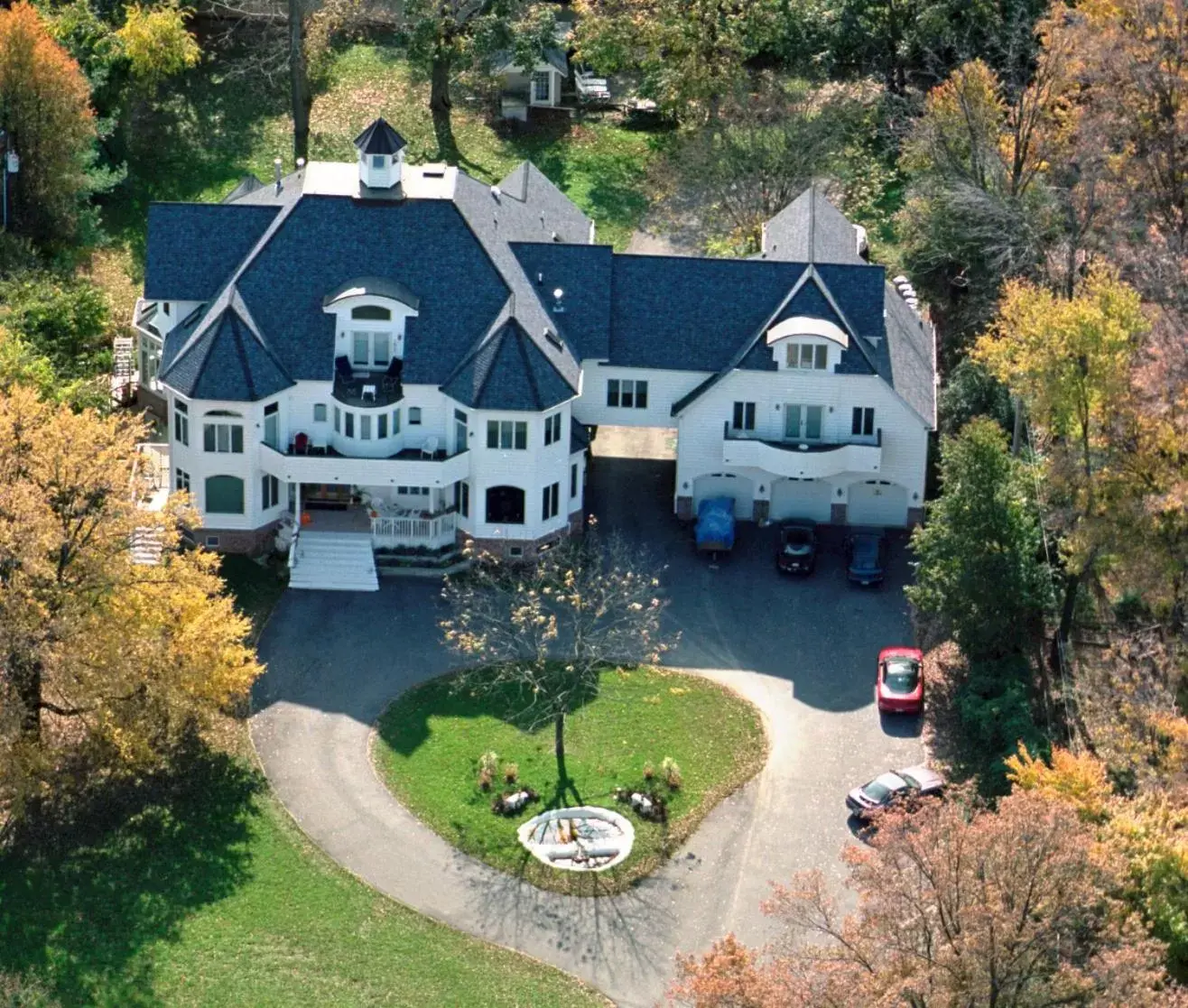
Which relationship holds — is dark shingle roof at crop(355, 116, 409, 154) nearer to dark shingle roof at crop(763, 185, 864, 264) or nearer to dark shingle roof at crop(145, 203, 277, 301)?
dark shingle roof at crop(145, 203, 277, 301)

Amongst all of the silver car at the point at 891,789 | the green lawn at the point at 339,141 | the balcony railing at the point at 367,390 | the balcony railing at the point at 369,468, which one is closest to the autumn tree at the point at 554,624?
the balcony railing at the point at 369,468

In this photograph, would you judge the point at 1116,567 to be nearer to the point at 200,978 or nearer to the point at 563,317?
the point at 563,317

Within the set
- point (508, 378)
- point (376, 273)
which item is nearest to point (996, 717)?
point (508, 378)

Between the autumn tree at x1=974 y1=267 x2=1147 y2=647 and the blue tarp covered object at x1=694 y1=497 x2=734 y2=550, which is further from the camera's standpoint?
the blue tarp covered object at x1=694 y1=497 x2=734 y2=550

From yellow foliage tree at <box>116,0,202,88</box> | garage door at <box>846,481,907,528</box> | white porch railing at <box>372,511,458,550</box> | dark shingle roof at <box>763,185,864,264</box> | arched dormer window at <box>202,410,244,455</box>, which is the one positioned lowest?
white porch railing at <box>372,511,458,550</box>

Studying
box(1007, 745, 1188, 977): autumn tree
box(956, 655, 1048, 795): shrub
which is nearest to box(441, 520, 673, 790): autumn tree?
box(956, 655, 1048, 795): shrub

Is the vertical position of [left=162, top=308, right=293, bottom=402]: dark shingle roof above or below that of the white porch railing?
above

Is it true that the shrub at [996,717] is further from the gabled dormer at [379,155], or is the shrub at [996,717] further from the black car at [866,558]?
the gabled dormer at [379,155]

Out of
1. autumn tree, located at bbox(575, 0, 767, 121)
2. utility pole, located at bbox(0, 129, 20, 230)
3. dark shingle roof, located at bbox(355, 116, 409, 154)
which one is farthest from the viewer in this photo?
autumn tree, located at bbox(575, 0, 767, 121)

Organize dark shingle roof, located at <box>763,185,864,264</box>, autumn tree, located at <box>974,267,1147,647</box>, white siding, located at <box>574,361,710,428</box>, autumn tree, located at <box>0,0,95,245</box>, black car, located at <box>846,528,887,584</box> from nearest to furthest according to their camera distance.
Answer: autumn tree, located at <box>974,267,1147,647</box> < black car, located at <box>846,528,887,584</box> < white siding, located at <box>574,361,710,428</box> < dark shingle roof, located at <box>763,185,864,264</box> < autumn tree, located at <box>0,0,95,245</box>
